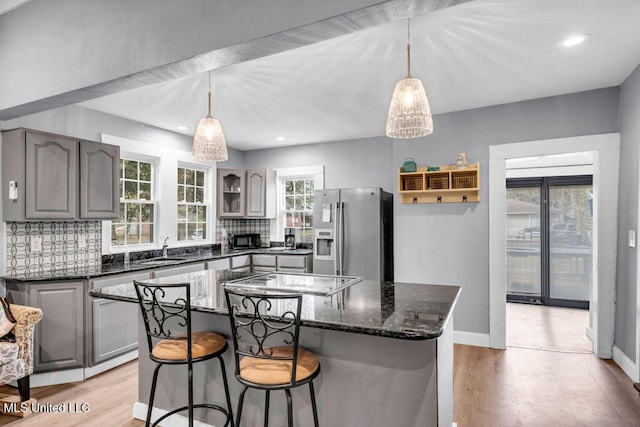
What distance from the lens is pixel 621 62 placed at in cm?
285

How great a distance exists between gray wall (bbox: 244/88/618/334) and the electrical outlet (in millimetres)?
3649

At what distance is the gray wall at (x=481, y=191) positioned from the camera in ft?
11.6

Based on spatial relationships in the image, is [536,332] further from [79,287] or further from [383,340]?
[79,287]

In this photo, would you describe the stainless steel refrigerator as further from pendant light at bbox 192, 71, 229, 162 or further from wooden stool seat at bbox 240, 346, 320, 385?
wooden stool seat at bbox 240, 346, 320, 385

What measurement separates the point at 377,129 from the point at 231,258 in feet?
8.49

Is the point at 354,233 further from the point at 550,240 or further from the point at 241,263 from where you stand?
the point at 550,240

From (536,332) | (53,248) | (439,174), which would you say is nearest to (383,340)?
(439,174)

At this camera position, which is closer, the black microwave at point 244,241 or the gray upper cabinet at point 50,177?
the gray upper cabinet at point 50,177

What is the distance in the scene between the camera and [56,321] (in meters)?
3.04

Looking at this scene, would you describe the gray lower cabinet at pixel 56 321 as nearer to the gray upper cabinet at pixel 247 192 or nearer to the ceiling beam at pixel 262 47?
the ceiling beam at pixel 262 47

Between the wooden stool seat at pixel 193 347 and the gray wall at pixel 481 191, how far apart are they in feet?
8.98
